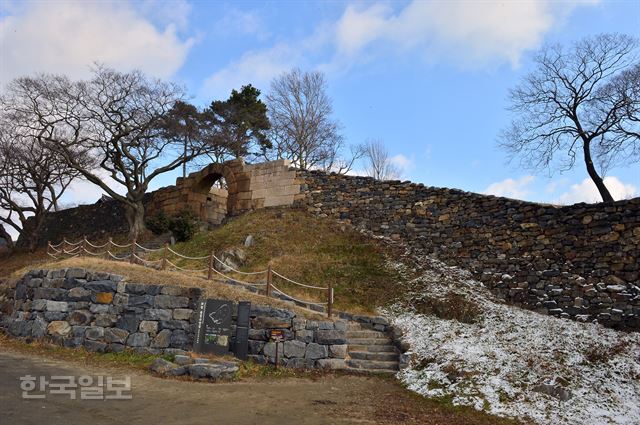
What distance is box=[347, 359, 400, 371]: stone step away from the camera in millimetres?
9680

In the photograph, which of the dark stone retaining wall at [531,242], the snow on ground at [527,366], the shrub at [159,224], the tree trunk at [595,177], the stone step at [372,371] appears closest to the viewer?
the snow on ground at [527,366]

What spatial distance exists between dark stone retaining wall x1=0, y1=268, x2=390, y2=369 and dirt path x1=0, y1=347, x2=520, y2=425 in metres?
1.00

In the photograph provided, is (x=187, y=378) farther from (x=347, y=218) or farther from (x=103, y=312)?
(x=347, y=218)

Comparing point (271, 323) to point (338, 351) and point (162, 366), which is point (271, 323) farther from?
point (162, 366)

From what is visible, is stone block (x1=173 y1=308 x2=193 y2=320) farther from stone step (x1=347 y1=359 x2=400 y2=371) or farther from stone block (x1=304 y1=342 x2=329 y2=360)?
stone step (x1=347 y1=359 x2=400 y2=371)

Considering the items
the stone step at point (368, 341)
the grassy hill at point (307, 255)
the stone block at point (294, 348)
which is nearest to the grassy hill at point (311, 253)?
the grassy hill at point (307, 255)

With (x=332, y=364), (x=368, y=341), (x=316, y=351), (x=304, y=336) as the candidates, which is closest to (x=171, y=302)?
(x=304, y=336)

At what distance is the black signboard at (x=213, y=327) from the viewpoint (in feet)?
32.8

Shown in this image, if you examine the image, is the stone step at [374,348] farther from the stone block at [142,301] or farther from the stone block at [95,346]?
the stone block at [95,346]

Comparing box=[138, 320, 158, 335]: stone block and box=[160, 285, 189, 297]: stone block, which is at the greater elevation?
box=[160, 285, 189, 297]: stone block

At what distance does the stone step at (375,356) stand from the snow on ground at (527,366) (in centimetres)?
46

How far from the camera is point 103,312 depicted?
10672 millimetres

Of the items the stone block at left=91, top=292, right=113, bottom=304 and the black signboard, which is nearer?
the black signboard

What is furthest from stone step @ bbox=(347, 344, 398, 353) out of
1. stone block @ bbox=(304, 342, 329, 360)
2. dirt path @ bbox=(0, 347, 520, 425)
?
dirt path @ bbox=(0, 347, 520, 425)
